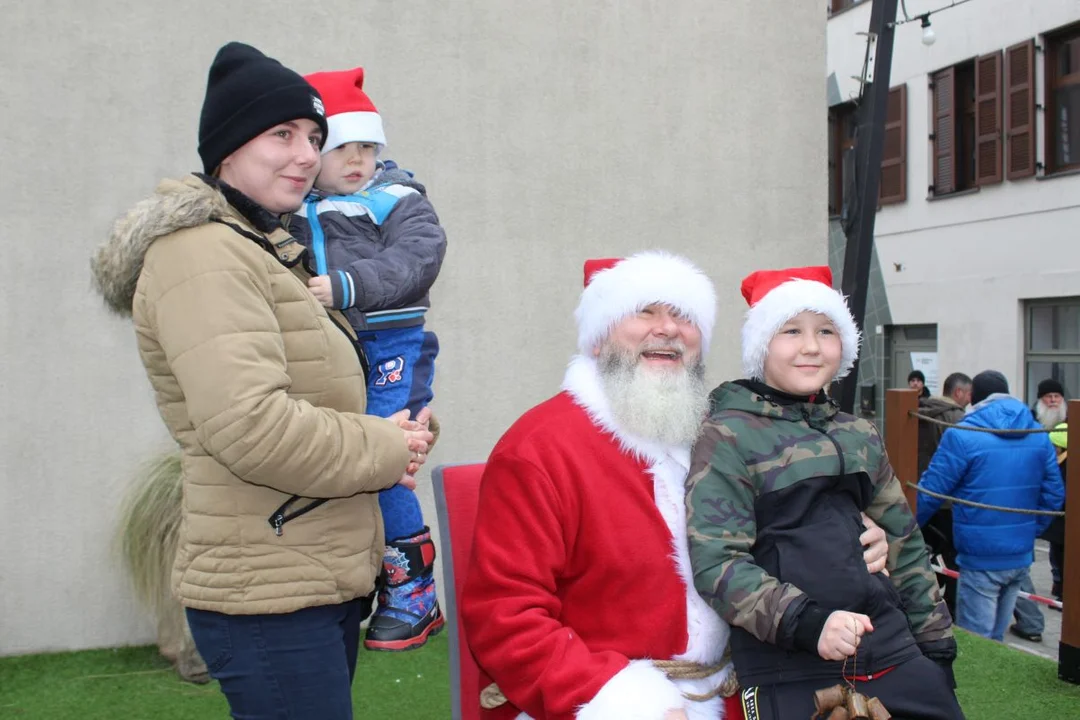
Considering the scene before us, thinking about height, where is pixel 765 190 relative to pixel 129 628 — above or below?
above

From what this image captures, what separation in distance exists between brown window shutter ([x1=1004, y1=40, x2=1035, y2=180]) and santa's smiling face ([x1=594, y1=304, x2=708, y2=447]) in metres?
13.6

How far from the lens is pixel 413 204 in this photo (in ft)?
8.07

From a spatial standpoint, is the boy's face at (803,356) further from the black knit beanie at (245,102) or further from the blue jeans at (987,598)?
the blue jeans at (987,598)

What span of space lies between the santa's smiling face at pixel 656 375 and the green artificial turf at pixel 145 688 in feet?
7.60

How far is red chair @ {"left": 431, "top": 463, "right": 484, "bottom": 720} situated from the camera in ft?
7.27

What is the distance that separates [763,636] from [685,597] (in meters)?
0.18

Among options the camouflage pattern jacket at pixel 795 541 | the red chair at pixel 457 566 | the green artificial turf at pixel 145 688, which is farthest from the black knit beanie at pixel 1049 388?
the red chair at pixel 457 566

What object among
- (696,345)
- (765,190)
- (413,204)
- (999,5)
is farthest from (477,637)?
(999,5)

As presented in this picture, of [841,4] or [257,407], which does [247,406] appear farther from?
[841,4]

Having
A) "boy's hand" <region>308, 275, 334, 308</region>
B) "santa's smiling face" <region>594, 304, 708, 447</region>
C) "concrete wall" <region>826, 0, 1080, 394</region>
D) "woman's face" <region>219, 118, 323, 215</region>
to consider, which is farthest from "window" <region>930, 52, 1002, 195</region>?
"woman's face" <region>219, 118, 323, 215</region>

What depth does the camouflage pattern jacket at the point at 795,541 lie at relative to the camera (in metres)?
1.90

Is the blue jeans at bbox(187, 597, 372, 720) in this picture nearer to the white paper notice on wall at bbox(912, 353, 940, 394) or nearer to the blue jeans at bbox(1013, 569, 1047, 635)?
the blue jeans at bbox(1013, 569, 1047, 635)

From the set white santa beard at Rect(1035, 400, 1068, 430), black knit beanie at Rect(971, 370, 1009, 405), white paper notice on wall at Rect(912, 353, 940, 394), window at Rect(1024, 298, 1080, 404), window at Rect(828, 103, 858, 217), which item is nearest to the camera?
black knit beanie at Rect(971, 370, 1009, 405)

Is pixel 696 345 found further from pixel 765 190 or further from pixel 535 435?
pixel 765 190
